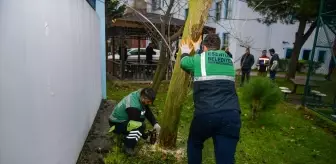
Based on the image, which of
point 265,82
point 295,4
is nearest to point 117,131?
point 265,82

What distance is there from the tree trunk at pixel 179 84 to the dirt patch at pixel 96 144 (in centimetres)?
89

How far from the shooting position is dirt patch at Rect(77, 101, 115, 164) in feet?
12.5

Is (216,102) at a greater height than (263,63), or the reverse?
(216,102)

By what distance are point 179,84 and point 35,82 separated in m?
2.30

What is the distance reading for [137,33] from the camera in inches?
537

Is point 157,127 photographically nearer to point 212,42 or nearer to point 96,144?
point 96,144

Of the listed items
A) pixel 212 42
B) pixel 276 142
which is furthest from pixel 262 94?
pixel 212 42

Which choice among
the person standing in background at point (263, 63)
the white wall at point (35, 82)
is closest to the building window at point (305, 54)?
the person standing in background at point (263, 63)

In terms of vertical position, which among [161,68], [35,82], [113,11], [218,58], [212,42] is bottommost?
[161,68]

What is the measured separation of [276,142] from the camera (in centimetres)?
546

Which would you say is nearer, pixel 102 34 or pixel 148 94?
pixel 148 94

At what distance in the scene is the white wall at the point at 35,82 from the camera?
70.8 inches

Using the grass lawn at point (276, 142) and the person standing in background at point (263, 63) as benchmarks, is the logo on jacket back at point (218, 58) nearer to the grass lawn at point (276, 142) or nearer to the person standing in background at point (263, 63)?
the grass lawn at point (276, 142)

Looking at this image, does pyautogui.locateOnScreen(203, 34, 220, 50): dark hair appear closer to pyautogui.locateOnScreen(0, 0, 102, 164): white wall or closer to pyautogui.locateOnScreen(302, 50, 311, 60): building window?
pyautogui.locateOnScreen(0, 0, 102, 164): white wall
